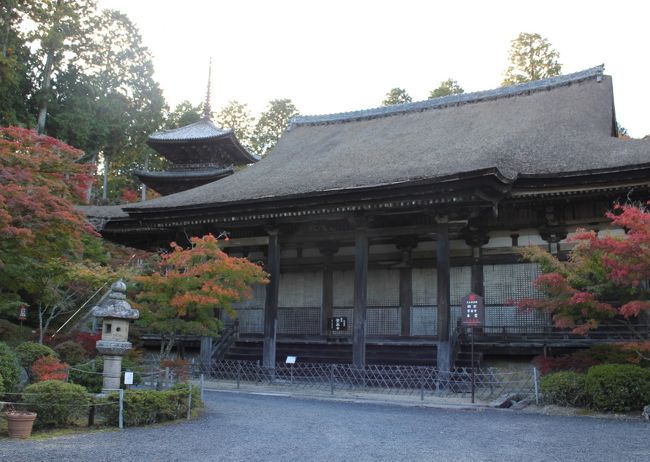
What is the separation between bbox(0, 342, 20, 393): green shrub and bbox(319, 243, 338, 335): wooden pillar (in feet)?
35.4

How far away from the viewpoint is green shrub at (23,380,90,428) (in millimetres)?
9031

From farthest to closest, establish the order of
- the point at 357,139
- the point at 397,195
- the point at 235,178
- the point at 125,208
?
the point at 357,139, the point at 235,178, the point at 125,208, the point at 397,195

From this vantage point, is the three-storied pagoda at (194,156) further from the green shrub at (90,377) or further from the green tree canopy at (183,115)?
the green shrub at (90,377)

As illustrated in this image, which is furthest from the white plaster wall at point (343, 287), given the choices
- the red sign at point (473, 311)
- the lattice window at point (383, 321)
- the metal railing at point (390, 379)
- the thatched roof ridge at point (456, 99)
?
the thatched roof ridge at point (456, 99)

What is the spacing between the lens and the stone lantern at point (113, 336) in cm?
1062

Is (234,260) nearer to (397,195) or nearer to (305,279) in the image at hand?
(397,195)

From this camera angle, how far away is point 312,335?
783 inches

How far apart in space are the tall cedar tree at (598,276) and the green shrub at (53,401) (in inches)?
351

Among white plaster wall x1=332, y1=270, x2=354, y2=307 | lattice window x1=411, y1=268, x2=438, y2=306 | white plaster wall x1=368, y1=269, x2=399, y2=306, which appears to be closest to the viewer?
lattice window x1=411, y1=268, x2=438, y2=306

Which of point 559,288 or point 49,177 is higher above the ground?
point 49,177

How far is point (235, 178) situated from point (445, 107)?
9228 mm

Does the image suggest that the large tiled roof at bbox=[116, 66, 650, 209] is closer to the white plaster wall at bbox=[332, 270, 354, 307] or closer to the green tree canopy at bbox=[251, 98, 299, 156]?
the white plaster wall at bbox=[332, 270, 354, 307]

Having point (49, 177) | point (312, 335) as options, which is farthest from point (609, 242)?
point (49, 177)

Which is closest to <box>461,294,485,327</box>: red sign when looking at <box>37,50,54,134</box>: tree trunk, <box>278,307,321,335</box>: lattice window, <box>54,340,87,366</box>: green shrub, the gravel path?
the gravel path
